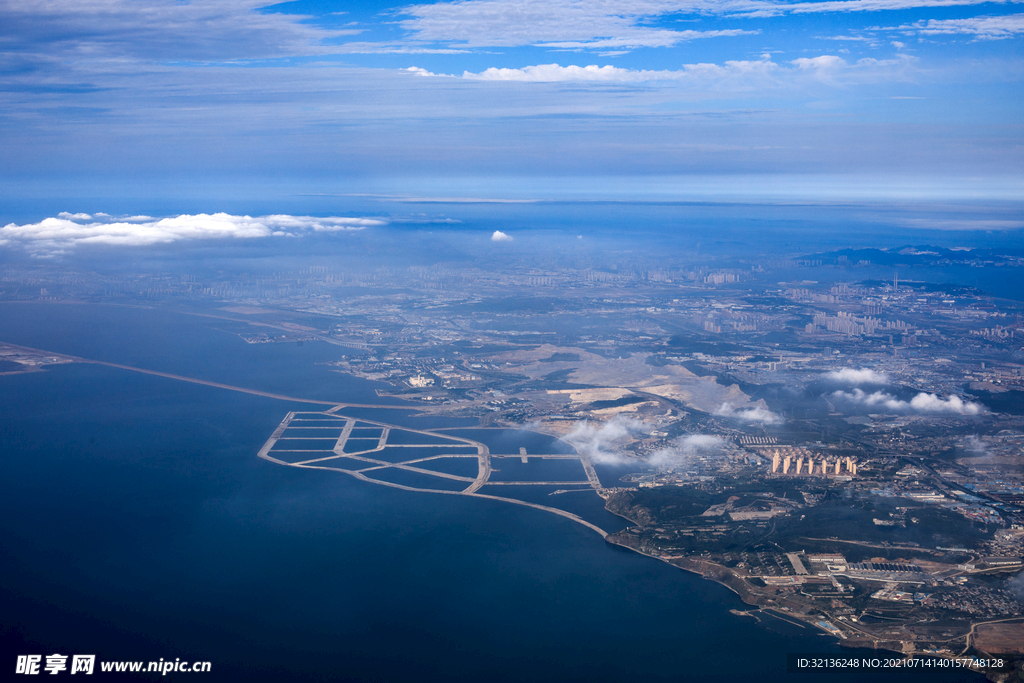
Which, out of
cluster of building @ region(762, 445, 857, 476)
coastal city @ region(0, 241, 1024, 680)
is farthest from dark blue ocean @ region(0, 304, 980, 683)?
cluster of building @ region(762, 445, 857, 476)

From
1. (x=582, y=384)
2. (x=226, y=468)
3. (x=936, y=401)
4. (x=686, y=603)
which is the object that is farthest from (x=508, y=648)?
(x=936, y=401)

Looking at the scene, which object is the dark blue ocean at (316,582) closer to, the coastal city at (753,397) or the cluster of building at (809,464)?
the coastal city at (753,397)

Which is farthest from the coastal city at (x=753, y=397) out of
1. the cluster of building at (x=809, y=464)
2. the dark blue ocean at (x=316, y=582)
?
the dark blue ocean at (x=316, y=582)

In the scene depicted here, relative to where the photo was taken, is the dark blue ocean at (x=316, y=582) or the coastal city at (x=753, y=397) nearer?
the dark blue ocean at (x=316, y=582)

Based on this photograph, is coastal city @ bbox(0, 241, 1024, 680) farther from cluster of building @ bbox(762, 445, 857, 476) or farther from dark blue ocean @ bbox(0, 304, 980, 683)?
dark blue ocean @ bbox(0, 304, 980, 683)

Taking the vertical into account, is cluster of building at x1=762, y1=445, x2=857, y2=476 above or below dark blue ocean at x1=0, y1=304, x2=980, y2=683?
above

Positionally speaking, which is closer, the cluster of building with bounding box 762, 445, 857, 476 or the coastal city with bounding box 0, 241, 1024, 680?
the coastal city with bounding box 0, 241, 1024, 680

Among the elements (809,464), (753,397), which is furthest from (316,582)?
(753,397)

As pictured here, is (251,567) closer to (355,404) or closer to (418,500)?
(418,500)
